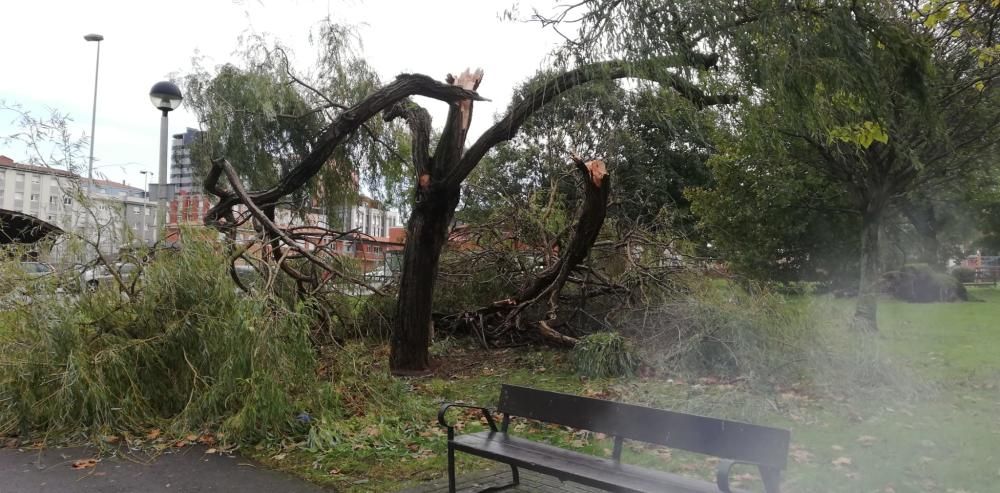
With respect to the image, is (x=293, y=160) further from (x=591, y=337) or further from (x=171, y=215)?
(x=591, y=337)

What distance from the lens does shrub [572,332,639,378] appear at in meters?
7.96

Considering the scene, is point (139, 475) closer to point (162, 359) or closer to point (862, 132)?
point (162, 359)

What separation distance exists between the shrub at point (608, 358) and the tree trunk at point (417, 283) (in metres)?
2.08

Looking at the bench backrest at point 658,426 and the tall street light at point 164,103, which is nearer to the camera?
the bench backrest at point 658,426

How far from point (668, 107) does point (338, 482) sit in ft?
12.3

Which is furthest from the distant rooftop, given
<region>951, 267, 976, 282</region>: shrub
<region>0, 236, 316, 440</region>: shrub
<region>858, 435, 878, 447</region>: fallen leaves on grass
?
<region>951, 267, 976, 282</region>: shrub

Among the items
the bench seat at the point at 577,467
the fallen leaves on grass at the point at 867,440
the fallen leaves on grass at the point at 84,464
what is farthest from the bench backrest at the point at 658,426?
the fallen leaves on grass at the point at 84,464

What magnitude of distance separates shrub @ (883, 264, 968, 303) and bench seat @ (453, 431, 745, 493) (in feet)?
60.4

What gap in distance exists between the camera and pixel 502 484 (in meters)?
4.63

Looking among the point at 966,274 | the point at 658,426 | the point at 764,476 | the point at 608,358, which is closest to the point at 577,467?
the point at 658,426

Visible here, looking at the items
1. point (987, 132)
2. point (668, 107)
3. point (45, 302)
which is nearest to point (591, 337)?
point (668, 107)

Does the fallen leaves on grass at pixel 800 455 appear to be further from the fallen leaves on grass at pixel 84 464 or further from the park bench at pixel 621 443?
the fallen leaves on grass at pixel 84 464

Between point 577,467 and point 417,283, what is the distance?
5.19m

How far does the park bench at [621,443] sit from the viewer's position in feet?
10.3
